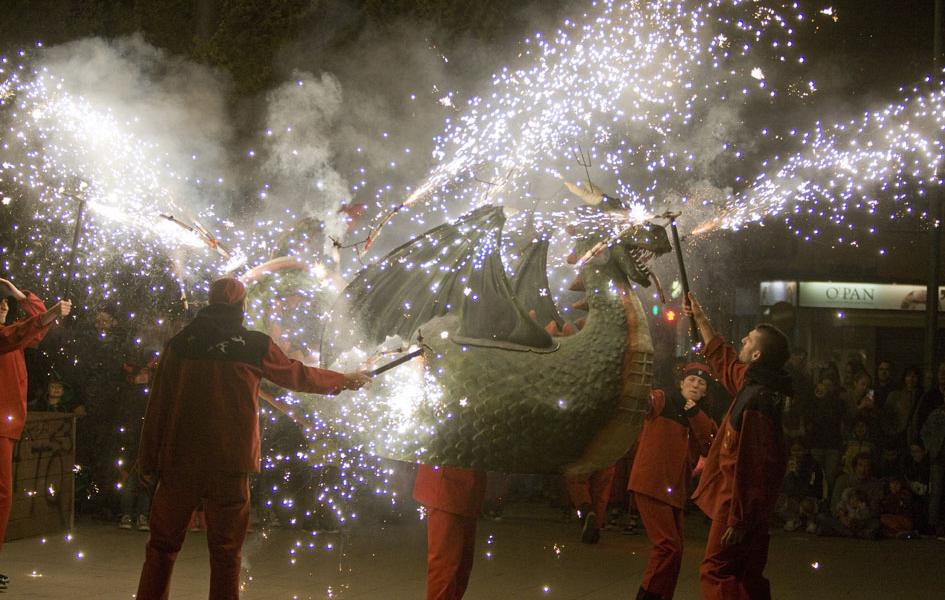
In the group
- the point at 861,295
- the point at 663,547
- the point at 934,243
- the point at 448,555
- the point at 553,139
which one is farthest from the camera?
the point at 861,295

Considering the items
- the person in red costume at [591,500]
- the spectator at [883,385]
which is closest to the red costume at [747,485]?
the person in red costume at [591,500]

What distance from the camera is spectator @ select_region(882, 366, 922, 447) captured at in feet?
31.8

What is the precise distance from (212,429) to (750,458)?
8.25ft

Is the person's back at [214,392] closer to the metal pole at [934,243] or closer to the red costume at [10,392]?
the red costume at [10,392]

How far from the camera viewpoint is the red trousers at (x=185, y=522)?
172 inches

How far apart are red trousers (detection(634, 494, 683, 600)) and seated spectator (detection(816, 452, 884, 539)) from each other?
14.5ft

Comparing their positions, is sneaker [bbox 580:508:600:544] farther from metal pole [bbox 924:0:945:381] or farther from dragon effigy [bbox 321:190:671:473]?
metal pole [bbox 924:0:945:381]

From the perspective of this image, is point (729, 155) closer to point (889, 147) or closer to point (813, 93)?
point (813, 93)

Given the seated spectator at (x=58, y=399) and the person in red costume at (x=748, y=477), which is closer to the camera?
the person in red costume at (x=748, y=477)

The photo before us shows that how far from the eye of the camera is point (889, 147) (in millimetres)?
7969

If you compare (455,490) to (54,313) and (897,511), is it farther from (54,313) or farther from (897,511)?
(897,511)

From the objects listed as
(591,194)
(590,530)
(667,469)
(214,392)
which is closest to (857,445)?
(590,530)

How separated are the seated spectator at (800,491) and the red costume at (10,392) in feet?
22.4

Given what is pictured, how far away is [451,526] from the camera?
4.63 m
